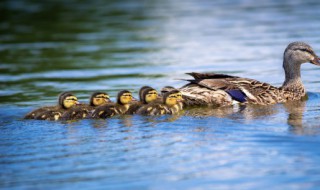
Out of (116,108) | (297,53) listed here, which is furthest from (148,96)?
(297,53)

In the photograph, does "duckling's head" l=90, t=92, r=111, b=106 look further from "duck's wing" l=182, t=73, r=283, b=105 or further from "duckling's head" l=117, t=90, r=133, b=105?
"duck's wing" l=182, t=73, r=283, b=105

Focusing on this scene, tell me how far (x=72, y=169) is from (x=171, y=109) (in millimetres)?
2672

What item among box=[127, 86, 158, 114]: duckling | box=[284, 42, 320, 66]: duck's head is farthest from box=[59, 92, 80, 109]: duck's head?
box=[284, 42, 320, 66]: duck's head

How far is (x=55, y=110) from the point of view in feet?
34.0

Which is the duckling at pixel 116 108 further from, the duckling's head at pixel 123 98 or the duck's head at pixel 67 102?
the duck's head at pixel 67 102

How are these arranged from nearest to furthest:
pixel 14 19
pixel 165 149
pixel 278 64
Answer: pixel 165 149 < pixel 278 64 < pixel 14 19

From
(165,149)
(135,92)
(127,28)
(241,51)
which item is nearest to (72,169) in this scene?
(165,149)

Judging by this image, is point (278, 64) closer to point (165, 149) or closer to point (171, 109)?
point (171, 109)

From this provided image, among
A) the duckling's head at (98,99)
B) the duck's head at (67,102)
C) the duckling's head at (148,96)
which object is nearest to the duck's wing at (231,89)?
Answer: the duckling's head at (148,96)

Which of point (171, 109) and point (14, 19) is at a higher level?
point (14, 19)

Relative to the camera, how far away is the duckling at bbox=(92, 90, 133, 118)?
33.5 ft

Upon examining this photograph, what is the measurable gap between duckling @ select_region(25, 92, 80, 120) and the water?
8.6 inches

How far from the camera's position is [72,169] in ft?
26.3

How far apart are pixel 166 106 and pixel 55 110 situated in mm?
1327
